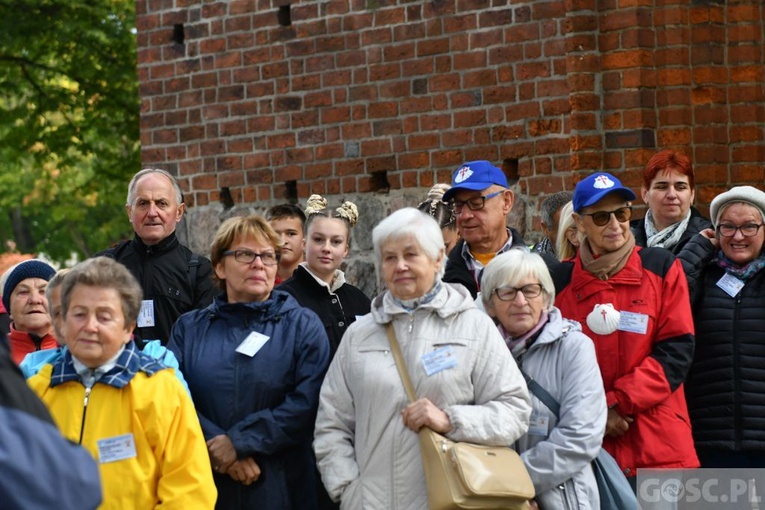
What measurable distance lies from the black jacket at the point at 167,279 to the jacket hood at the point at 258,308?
3.15 ft

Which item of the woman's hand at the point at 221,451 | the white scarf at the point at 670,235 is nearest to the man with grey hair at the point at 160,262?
the woman's hand at the point at 221,451

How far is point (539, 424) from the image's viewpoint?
4.73m

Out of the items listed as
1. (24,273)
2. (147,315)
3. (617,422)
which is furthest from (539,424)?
(24,273)

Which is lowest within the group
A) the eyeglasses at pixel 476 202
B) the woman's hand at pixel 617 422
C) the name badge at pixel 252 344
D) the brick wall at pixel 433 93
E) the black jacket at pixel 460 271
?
the woman's hand at pixel 617 422

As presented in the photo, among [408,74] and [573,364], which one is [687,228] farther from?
[408,74]

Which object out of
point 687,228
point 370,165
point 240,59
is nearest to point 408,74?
point 370,165

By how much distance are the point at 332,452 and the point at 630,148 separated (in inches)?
152

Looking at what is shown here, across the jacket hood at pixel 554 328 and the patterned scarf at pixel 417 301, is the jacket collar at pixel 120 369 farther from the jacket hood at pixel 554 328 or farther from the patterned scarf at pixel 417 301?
the jacket hood at pixel 554 328

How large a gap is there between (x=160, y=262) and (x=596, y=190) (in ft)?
6.91

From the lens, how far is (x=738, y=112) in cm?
794

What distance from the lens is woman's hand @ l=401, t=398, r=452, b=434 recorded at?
4.39 metres

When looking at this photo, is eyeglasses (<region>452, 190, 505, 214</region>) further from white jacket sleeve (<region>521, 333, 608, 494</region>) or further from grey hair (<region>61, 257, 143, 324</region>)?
grey hair (<region>61, 257, 143, 324</region>)

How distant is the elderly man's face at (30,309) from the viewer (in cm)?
601

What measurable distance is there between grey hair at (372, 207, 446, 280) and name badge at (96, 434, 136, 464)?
113 centimetres
